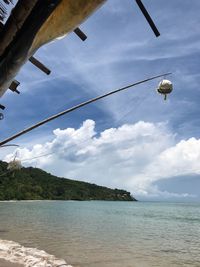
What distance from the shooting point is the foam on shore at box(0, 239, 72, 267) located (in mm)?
18553

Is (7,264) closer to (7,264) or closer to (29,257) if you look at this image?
(7,264)

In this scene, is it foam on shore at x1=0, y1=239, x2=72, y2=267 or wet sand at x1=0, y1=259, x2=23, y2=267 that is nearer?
wet sand at x1=0, y1=259, x2=23, y2=267

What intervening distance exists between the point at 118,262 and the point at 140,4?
68.8ft

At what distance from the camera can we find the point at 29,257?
1989cm

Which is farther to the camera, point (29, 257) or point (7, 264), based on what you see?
point (29, 257)

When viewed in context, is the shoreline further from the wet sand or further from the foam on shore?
the foam on shore

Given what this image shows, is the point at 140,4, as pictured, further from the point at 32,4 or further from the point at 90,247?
the point at 90,247

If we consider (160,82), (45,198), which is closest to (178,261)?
(160,82)

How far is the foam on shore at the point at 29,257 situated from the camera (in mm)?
18553

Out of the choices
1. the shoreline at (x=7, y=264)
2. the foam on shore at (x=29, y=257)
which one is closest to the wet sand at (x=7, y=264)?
the shoreline at (x=7, y=264)

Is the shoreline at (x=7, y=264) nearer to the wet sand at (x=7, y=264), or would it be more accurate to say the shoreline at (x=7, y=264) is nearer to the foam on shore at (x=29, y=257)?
the wet sand at (x=7, y=264)

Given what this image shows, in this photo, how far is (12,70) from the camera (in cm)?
220

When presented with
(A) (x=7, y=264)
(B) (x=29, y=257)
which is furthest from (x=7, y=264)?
(B) (x=29, y=257)

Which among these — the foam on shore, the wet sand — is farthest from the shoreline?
the foam on shore
